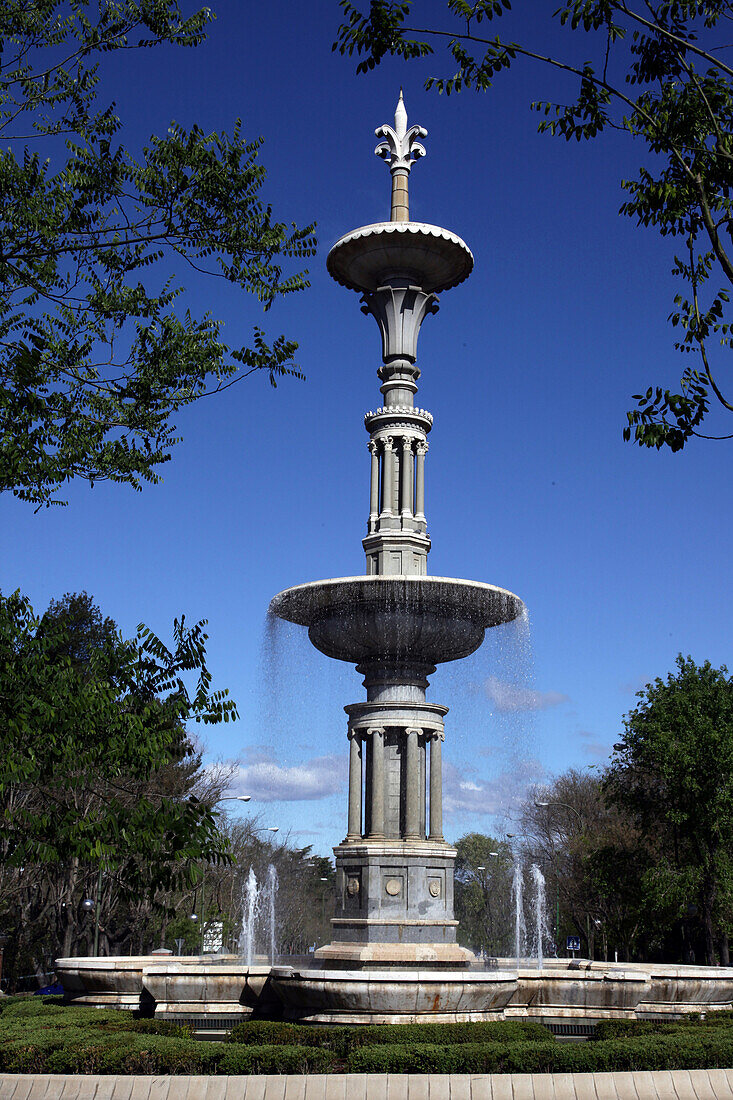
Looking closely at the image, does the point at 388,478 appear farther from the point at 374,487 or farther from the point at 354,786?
the point at 354,786

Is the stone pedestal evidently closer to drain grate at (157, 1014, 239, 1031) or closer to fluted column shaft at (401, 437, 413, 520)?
drain grate at (157, 1014, 239, 1031)

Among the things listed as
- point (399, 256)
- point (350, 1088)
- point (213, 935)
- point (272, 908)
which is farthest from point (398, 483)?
point (213, 935)

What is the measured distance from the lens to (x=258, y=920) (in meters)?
59.6

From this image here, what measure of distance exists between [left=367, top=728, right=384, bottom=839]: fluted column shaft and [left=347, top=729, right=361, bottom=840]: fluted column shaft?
34 centimetres

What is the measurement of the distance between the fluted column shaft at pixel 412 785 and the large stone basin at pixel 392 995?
4943 millimetres

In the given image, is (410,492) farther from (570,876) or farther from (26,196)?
(570,876)

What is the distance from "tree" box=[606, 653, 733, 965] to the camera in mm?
30188

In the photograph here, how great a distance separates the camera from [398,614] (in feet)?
72.5

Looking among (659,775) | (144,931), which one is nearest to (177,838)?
(659,775)

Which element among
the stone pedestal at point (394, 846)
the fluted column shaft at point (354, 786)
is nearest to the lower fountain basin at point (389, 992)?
the stone pedestal at point (394, 846)

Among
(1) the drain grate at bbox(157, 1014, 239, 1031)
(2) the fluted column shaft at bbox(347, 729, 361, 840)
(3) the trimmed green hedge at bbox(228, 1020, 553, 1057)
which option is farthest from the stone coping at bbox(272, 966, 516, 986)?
(2) the fluted column shaft at bbox(347, 729, 361, 840)

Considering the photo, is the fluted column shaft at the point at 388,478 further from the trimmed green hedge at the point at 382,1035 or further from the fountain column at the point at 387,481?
the trimmed green hedge at the point at 382,1035

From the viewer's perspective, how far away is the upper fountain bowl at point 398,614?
70.3 feet

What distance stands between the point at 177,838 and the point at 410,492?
51.0 ft
